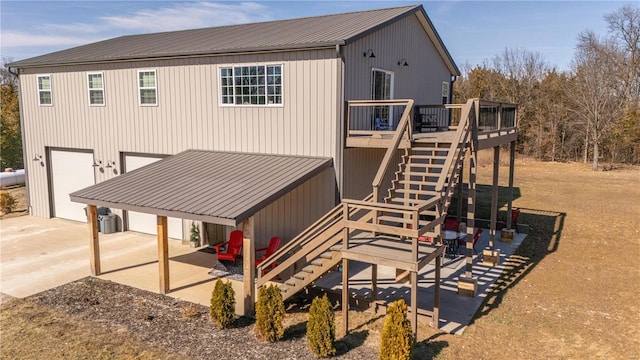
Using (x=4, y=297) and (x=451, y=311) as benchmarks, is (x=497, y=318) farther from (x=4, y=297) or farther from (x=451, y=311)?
(x=4, y=297)

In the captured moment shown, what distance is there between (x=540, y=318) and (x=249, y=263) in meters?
5.87

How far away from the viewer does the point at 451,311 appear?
29.2 ft

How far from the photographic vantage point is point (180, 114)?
1360cm

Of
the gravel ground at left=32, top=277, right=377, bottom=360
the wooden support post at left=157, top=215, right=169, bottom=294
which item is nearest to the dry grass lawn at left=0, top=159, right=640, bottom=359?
the gravel ground at left=32, top=277, right=377, bottom=360

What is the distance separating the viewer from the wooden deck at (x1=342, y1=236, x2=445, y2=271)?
744cm

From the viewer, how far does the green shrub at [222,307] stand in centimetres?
803

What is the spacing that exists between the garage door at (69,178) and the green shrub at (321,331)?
12.3 metres

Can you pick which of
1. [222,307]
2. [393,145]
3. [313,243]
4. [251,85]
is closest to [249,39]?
[251,85]

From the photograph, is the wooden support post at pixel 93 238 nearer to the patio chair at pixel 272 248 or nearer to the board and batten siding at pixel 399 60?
the patio chair at pixel 272 248

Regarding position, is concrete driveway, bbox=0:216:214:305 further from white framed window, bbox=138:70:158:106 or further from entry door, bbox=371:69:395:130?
entry door, bbox=371:69:395:130

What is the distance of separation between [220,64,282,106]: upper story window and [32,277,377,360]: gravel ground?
223 inches

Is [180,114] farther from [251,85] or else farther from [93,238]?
[93,238]

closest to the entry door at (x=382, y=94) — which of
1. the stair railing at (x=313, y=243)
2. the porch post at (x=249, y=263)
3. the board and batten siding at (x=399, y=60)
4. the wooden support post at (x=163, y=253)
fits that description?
the board and batten siding at (x=399, y=60)

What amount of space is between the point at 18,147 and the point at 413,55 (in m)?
24.6
